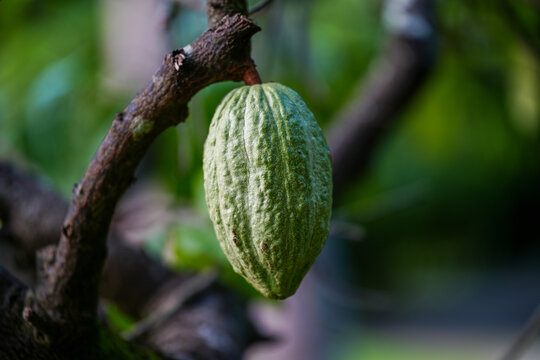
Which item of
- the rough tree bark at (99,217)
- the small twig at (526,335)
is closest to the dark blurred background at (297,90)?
the small twig at (526,335)

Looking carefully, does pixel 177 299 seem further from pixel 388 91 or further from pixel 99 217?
pixel 388 91

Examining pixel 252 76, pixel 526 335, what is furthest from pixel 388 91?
pixel 252 76

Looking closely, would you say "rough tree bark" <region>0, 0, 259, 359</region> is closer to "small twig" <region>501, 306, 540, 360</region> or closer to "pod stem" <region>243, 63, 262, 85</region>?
"pod stem" <region>243, 63, 262, 85</region>

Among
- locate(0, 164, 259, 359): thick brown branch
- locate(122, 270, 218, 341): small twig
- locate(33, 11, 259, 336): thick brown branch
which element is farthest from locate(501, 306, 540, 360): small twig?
locate(33, 11, 259, 336): thick brown branch

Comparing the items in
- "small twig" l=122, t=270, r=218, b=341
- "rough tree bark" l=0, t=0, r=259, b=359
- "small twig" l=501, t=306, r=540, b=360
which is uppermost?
"rough tree bark" l=0, t=0, r=259, b=359

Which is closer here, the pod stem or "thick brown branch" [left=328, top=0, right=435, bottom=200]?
the pod stem
